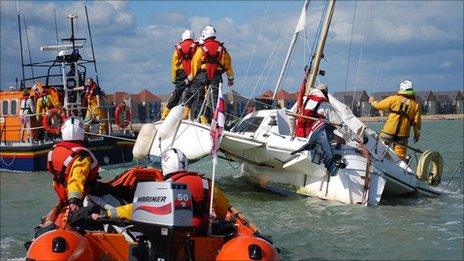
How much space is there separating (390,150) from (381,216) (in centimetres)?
270

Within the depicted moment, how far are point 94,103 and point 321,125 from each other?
1059 cm

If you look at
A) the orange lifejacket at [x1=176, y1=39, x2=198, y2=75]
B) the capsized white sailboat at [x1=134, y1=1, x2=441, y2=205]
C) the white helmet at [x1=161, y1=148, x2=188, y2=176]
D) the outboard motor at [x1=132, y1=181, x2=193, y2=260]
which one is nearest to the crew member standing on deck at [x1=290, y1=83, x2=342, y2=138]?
the capsized white sailboat at [x1=134, y1=1, x2=441, y2=205]

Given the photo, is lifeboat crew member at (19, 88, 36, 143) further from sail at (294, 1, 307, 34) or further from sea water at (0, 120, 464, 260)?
sail at (294, 1, 307, 34)

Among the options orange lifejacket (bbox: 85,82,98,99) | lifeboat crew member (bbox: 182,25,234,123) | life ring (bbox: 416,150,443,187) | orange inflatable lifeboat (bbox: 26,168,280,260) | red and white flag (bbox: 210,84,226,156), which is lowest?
life ring (bbox: 416,150,443,187)

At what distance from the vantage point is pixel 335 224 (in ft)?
37.6

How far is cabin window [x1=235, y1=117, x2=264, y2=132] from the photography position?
1451cm

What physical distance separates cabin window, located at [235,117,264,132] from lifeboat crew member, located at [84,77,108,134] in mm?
7089

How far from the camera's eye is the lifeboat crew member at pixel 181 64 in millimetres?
14898

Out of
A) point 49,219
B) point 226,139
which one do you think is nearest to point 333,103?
point 226,139

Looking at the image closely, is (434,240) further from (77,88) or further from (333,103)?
(77,88)

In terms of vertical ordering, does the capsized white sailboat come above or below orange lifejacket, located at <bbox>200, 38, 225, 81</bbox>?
below

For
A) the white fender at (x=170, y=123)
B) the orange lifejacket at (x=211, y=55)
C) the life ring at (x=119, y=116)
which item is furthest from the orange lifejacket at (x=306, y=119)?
the life ring at (x=119, y=116)

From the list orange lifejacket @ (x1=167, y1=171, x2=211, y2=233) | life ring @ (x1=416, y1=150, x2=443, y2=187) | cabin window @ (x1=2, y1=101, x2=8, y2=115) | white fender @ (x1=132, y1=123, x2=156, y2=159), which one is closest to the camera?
orange lifejacket @ (x1=167, y1=171, x2=211, y2=233)

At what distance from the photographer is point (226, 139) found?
44.2 feet
